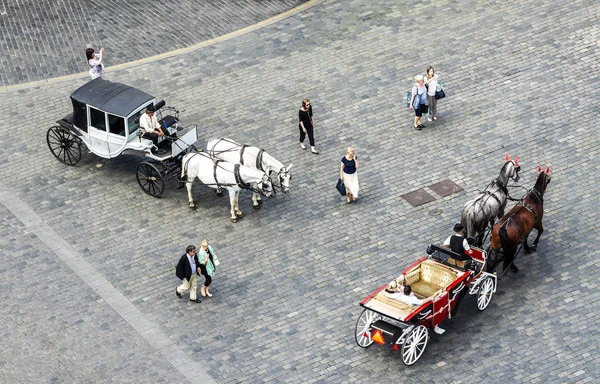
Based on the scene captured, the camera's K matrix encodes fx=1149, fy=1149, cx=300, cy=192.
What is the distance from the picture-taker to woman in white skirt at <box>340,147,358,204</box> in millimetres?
25625

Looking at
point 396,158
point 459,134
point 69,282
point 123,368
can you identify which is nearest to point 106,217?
point 69,282

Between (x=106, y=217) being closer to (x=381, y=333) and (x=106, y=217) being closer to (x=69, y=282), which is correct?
(x=69, y=282)

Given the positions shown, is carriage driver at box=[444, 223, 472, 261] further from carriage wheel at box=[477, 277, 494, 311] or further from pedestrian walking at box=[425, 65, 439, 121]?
pedestrian walking at box=[425, 65, 439, 121]

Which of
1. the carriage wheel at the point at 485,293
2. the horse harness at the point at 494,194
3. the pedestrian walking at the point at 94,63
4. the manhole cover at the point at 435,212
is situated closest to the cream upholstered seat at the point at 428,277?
the carriage wheel at the point at 485,293

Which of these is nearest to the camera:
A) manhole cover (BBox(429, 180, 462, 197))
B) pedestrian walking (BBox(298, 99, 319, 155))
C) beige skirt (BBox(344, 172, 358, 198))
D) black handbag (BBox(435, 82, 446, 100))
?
beige skirt (BBox(344, 172, 358, 198))

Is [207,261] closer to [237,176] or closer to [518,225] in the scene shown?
[237,176]

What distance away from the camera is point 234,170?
25219 millimetres

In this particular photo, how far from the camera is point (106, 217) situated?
86.2 feet

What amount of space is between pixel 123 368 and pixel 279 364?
301cm

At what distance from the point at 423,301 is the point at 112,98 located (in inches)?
368

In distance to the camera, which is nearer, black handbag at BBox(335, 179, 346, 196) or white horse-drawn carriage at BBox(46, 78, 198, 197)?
black handbag at BBox(335, 179, 346, 196)

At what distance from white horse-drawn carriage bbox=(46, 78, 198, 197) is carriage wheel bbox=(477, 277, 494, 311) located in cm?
786

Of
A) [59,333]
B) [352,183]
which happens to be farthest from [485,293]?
[59,333]

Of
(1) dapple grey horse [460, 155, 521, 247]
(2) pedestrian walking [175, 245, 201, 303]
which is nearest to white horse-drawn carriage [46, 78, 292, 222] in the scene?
(2) pedestrian walking [175, 245, 201, 303]
